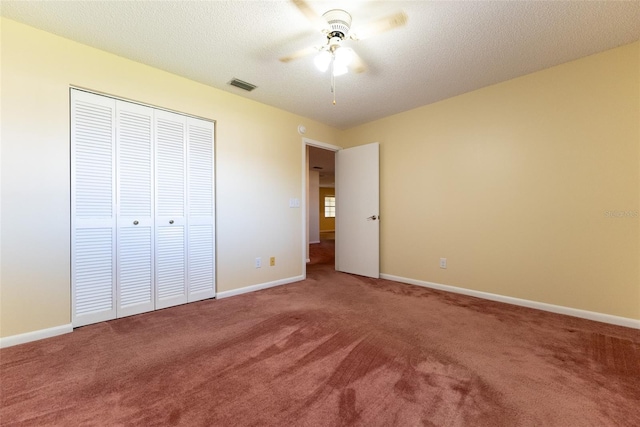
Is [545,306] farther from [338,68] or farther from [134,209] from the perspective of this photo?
[134,209]

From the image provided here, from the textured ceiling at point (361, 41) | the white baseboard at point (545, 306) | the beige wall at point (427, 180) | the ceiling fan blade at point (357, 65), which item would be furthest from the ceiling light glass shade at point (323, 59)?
the white baseboard at point (545, 306)

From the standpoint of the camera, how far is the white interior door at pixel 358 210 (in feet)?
13.4

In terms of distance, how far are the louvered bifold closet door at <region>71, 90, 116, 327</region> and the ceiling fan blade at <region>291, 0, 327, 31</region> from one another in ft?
6.39

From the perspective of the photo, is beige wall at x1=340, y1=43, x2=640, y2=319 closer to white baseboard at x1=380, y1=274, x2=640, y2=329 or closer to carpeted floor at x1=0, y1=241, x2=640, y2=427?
white baseboard at x1=380, y1=274, x2=640, y2=329

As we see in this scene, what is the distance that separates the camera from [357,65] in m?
2.54

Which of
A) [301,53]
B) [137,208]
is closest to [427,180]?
[301,53]

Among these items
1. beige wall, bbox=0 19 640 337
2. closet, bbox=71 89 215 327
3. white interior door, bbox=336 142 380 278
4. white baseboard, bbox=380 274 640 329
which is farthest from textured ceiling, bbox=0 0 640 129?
white baseboard, bbox=380 274 640 329

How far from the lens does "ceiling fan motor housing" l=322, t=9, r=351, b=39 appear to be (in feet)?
6.13

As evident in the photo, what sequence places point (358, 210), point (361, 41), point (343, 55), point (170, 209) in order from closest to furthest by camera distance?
point (343, 55), point (361, 41), point (170, 209), point (358, 210)

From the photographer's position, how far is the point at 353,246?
4395mm

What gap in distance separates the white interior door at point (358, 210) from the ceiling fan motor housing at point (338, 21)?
2.26 meters

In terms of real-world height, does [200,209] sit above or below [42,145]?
below

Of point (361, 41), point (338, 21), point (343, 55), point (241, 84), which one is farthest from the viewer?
point (241, 84)

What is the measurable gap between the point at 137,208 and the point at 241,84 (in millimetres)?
1716
